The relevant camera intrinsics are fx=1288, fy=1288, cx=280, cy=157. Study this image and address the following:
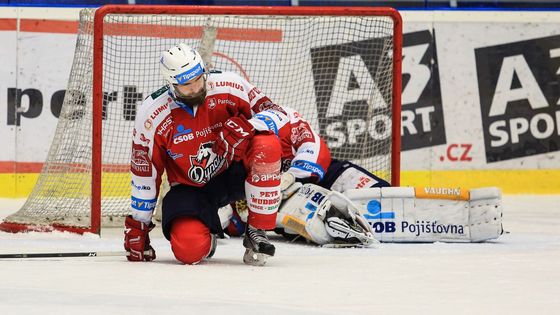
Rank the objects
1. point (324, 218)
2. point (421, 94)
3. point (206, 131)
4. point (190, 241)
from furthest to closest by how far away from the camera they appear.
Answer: point (421, 94), point (324, 218), point (206, 131), point (190, 241)

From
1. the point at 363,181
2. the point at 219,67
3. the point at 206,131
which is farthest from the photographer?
the point at 219,67

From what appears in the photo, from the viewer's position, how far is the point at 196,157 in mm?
4723

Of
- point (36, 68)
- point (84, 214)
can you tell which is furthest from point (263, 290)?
point (36, 68)

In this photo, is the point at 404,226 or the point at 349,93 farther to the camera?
the point at 349,93

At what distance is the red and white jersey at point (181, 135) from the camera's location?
183 inches

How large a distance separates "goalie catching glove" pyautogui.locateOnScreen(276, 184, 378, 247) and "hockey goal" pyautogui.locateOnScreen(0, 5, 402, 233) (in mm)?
756

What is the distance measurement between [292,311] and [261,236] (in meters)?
1.18

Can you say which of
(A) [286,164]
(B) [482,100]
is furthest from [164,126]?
(B) [482,100]

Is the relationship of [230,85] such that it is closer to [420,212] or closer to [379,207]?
[379,207]

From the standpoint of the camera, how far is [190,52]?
4.56 meters

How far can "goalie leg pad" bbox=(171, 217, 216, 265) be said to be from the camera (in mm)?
4594

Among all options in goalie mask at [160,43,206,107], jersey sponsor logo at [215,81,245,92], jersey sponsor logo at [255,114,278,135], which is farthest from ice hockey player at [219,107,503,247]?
goalie mask at [160,43,206,107]

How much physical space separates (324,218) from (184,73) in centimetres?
115

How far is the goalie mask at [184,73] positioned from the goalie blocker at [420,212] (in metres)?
1.05
